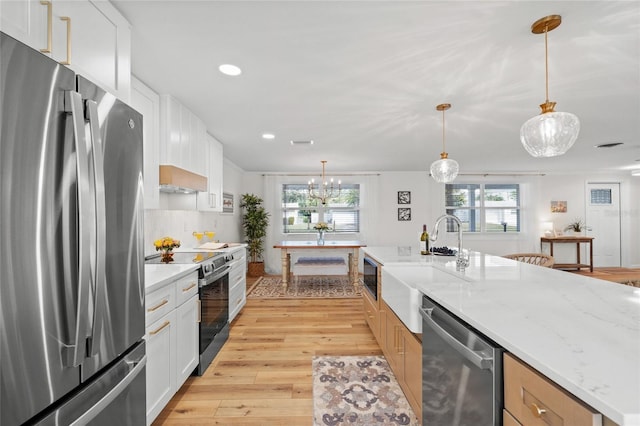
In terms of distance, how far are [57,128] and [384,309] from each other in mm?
2315

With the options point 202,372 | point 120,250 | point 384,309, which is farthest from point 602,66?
point 202,372

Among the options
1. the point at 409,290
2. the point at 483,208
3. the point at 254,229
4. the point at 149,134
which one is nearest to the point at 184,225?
the point at 149,134

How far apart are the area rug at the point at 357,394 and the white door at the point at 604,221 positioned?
301 inches

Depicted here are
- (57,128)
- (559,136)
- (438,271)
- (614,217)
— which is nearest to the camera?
(57,128)

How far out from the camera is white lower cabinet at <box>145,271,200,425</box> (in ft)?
5.41

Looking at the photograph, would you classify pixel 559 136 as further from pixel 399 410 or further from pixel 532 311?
pixel 399 410

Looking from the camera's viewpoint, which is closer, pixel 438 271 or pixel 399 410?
pixel 399 410

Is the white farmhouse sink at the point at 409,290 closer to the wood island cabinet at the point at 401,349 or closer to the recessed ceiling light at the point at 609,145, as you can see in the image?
the wood island cabinet at the point at 401,349

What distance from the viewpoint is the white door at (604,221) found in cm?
705

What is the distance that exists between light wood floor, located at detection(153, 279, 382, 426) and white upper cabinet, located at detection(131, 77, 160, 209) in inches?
58.3

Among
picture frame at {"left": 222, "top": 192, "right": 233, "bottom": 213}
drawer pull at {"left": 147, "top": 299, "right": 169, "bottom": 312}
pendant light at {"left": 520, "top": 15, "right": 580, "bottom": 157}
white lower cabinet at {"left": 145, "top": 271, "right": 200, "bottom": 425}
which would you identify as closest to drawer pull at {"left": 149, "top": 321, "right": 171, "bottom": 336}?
white lower cabinet at {"left": 145, "top": 271, "right": 200, "bottom": 425}

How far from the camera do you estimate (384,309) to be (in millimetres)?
2430

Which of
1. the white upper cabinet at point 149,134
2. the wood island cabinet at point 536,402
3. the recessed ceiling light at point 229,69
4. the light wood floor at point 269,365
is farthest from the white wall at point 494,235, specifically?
the wood island cabinet at point 536,402

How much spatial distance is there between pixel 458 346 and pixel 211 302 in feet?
6.93
